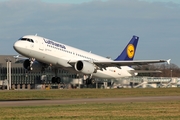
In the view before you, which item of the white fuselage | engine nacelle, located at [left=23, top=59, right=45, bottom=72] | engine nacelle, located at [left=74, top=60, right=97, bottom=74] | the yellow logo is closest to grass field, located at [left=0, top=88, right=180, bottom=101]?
engine nacelle, located at [left=74, top=60, right=97, bottom=74]

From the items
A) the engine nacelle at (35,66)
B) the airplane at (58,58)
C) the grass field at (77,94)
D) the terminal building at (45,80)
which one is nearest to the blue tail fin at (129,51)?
the airplane at (58,58)

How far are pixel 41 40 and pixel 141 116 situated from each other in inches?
1205

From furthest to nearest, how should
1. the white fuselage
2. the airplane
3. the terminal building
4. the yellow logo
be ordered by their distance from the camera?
the terminal building, the yellow logo, the airplane, the white fuselage

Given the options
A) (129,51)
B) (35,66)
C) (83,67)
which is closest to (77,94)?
(83,67)

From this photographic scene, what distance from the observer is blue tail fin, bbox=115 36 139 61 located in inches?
3100

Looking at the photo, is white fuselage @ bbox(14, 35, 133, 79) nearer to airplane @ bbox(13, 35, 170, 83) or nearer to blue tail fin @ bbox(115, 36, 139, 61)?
airplane @ bbox(13, 35, 170, 83)

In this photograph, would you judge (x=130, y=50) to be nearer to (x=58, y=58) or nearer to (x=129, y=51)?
(x=129, y=51)

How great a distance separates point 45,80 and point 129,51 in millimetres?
39118

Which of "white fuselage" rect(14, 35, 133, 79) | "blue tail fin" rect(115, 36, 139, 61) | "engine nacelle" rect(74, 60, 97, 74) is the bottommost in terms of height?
"engine nacelle" rect(74, 60, 97, 74)

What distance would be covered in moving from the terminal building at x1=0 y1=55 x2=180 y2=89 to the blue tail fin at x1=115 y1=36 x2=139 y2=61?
A: 13727 millimetres

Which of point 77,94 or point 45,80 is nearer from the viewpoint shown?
point 77,94

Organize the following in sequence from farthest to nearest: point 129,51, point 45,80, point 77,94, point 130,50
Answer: point 45,80, point 130,50, point 129,51, point 77,94

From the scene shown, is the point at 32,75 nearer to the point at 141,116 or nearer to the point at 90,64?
the point at 90,64

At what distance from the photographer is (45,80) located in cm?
11556
